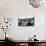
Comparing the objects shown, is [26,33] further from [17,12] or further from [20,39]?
[17,12]

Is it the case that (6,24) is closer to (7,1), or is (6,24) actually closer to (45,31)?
(7,1)

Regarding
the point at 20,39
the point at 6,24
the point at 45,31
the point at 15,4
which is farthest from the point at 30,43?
the point at 15,4

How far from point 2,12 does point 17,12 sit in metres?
0.30

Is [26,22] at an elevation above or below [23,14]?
below

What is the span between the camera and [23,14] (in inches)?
90.1

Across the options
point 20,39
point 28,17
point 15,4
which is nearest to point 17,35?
point 20,39

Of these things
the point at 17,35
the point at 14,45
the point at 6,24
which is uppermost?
the point at 6,24

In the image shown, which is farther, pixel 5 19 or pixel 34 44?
pixel 5 19

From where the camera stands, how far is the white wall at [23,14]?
224 cm

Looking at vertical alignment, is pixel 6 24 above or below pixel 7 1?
below

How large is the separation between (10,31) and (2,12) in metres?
0.42

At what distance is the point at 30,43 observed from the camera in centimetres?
205

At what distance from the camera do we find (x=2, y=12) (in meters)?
2.31

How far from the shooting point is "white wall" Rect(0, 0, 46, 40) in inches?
88.3
